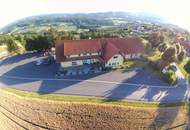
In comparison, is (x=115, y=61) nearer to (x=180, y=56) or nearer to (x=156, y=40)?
(x=180, y=56)

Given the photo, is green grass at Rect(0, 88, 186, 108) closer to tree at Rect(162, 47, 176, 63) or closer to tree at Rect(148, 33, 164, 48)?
tree at Rect(162, 47, 176, 63)

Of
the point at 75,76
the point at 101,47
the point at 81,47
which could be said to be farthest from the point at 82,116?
the point at 101,47

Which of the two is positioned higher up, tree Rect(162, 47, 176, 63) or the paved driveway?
tree Rect(162, 47, 176, 63)

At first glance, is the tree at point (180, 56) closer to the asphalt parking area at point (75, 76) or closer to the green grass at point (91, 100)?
the asphalt parking area at point (75, 76)

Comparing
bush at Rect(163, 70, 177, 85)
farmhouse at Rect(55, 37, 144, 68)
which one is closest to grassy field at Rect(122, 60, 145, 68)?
farmhouse at Rect(55, 37, 144, 68)

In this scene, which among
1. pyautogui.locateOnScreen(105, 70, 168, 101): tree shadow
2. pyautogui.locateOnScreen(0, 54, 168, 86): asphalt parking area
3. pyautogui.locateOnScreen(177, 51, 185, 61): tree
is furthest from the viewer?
pyautogui.locateOnScreen(177, 51, 185, 61): tree

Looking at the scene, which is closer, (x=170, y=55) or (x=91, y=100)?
(x=91, y=100)

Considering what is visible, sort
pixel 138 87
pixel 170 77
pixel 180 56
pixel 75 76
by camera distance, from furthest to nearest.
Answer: pixel 180 56, pixel 75 76, pixel 170 77, pixel 138 87

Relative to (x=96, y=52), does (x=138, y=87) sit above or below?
below

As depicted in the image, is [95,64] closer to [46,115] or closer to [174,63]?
[174,63]
